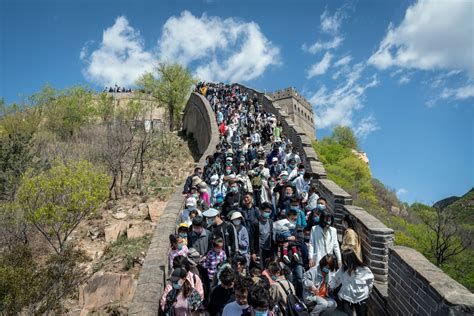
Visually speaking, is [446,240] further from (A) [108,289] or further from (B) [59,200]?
(B) [59,200]

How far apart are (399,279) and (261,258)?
2.13m

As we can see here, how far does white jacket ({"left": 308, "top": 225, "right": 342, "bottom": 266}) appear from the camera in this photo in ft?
17.0

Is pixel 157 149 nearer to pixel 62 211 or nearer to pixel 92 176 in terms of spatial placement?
pixel 92 176

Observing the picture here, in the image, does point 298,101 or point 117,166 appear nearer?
point 117,166

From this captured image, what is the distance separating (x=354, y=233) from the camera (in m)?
5.37

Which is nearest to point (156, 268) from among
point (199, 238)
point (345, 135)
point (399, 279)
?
point (199, 238)

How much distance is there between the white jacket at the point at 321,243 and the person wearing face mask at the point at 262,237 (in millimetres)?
689

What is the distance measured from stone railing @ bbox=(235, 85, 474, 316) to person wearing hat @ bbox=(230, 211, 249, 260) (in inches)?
74.3

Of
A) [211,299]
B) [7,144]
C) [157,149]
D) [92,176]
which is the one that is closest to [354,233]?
[211,299]

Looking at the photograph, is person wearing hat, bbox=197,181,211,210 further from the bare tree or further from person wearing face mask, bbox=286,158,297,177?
the bare tree

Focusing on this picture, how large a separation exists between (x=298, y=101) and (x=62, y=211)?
4242 centimetres

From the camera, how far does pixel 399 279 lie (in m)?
4.34

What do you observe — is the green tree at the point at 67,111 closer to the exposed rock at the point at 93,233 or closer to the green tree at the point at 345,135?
the exposed rock at the point at 93,233

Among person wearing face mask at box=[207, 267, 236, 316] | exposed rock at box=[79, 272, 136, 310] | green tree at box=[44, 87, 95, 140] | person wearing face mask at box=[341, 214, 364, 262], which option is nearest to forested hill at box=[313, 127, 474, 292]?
person wearing face mask at box=[341, 214, 364, 262]
